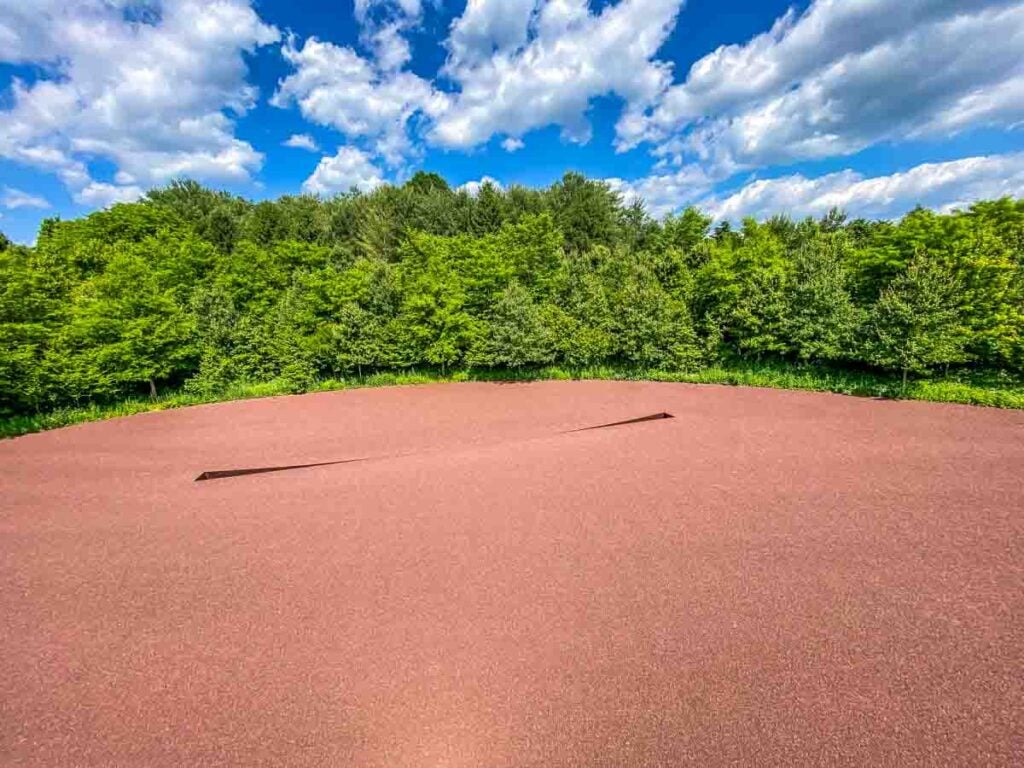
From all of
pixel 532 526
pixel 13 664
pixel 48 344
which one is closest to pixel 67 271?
pixel 48 344

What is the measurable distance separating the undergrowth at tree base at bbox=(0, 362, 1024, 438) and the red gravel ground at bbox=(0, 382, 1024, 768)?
17.2 feet

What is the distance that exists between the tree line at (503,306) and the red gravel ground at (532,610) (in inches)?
343

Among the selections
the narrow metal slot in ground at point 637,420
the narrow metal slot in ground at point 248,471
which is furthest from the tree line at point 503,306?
the narrow metal slot in ground at point 248,471

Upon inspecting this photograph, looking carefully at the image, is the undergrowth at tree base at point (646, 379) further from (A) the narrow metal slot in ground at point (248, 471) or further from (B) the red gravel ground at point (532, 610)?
(A) the narrow metal slot in ground at point (248, 471)

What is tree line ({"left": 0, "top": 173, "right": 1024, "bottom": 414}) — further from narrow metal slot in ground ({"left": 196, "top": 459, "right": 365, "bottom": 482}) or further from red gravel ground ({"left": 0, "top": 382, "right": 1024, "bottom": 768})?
narrow metal slot in ground ({"left": 196, "top": 459, "right": 365, "bottom": 482})

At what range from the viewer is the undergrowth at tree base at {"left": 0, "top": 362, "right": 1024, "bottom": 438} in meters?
17.3

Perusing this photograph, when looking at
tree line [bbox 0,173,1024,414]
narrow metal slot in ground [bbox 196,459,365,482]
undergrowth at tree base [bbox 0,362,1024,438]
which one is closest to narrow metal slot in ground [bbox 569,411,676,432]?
undergrowth at tree base [bbox 0,362,1024,438]

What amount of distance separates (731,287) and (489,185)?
24.0m

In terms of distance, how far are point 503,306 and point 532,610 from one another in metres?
20.6

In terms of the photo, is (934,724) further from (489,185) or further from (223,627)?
(489,185)

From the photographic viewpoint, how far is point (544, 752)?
441 cm

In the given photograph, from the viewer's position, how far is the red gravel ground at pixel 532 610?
4578 mm

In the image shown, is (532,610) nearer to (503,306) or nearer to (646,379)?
(646,379)

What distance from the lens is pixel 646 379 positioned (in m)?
24.3
